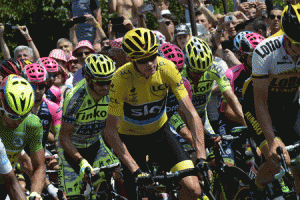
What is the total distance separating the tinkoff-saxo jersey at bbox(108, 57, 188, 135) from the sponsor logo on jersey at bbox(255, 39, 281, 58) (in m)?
0.98

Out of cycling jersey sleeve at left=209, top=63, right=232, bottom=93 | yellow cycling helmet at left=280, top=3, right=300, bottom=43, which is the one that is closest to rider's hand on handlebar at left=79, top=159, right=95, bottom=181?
cycling jersey sleeve at left=209, top=63, right=232, bottom=93

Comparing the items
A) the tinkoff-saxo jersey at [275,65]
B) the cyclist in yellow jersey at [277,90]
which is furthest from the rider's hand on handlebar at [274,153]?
the tinkoff-saxo jersey at [275,65]

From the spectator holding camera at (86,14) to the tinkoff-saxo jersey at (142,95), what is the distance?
592cm

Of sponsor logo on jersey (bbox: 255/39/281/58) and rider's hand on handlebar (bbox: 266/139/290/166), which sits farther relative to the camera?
sponsor logo on jersey (bbox: 255/39/281/58)

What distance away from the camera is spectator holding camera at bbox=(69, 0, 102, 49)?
1273 centimetres

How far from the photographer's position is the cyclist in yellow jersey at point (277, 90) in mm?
5980

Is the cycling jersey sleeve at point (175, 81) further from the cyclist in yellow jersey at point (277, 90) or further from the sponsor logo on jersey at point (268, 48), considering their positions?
the sponsor logo on jersey at point (268, 48)

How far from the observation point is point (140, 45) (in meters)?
6.28

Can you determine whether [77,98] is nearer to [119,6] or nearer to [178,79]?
[178,79]

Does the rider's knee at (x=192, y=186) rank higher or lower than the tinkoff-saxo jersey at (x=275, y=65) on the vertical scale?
lower

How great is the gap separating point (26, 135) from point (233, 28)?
7.55m

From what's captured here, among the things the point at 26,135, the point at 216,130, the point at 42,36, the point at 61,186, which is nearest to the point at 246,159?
the point at 216,130

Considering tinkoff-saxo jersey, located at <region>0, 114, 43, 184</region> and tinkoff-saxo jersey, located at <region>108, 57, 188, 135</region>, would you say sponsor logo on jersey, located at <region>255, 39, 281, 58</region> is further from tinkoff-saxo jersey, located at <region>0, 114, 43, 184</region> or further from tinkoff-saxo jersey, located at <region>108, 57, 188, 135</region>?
tinkoff-saxo jersey, located at <region>0, 114, 43, 184</region>

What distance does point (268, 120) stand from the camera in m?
6.17
